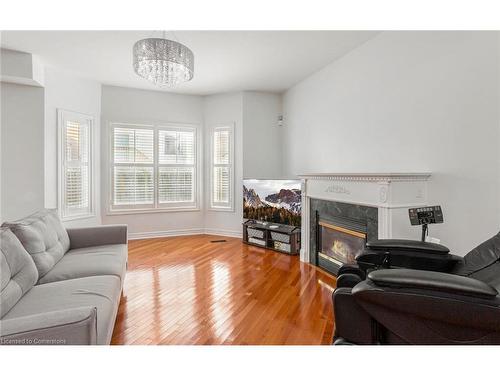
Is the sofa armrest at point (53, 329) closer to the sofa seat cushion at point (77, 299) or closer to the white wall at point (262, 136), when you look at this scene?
the sofa seat cushion at point (77, 299)

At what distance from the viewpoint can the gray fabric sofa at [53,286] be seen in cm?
107

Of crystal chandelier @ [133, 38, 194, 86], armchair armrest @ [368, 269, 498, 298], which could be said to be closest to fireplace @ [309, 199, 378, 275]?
armchair armrest @ [368, 269, 498, 298]

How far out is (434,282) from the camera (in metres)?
1.07

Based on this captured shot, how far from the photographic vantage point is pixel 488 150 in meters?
2.05

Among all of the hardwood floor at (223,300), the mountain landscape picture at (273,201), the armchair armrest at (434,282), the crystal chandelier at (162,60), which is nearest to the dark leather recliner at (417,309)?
the armchair armrest at (434,282)

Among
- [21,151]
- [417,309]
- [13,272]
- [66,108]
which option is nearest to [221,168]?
[66,108]

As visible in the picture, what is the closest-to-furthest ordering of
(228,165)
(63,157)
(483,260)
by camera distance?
(483,260)
(63,157)
(228,165)

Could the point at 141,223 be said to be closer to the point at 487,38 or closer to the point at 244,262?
the point at 244,262

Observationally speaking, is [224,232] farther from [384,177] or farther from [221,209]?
[384,177]

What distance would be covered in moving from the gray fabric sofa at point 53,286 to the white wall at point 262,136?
3055 mm

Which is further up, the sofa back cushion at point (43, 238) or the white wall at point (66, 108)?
the white wall at point (66, 108)

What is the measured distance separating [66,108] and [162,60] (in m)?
2.82

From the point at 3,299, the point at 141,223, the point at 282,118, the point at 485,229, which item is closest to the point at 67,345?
the point at 3,299
